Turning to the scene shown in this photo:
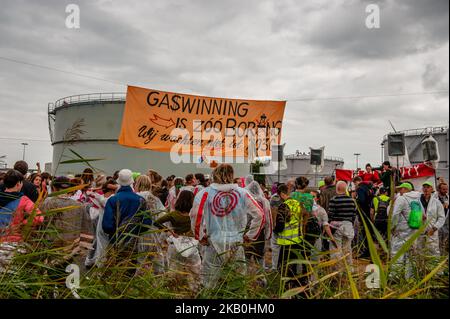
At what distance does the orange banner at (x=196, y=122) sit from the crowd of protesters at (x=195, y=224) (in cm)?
117

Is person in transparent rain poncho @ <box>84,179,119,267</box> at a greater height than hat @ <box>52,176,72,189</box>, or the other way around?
hat @ <box>52,176,72,189</box>

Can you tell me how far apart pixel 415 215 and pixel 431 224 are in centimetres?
62

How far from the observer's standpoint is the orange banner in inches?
304

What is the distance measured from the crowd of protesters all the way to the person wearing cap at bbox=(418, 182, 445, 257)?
16 millimetres

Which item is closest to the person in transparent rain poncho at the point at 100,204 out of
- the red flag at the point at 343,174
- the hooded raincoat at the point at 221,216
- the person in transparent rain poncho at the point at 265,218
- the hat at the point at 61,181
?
the hat at the point at 61,181

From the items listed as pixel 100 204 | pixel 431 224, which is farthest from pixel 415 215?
pixel 100 204

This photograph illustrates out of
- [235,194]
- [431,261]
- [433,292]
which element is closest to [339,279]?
[433,292]

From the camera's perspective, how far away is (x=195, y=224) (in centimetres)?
418

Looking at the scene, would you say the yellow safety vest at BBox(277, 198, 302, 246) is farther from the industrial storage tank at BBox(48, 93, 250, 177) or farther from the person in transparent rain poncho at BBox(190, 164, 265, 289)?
the industrial storage tank at BBox(48, 93, 250, 177)

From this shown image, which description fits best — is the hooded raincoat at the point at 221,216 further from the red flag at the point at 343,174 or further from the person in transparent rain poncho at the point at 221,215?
the red flag at the point at 343,174


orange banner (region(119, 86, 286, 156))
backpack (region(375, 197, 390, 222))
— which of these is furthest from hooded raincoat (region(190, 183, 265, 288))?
backpack (region(375, 197, 390, 222))

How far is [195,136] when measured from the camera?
803 cm

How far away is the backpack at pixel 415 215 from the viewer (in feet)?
20.6
